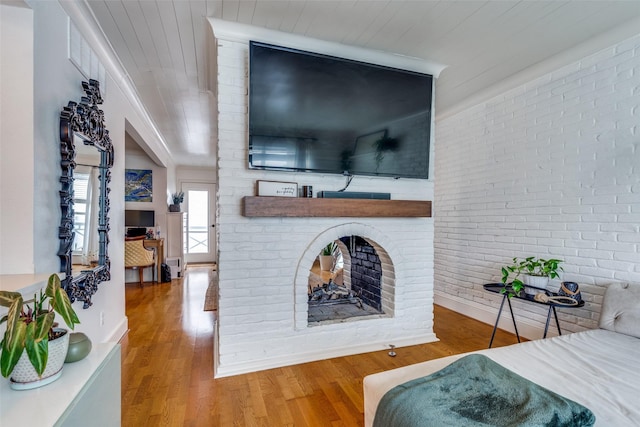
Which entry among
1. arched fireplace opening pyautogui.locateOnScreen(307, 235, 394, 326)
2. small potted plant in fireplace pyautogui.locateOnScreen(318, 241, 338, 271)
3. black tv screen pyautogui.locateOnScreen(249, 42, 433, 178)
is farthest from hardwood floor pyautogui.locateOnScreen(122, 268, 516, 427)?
small potted plant in fireplace pyautogui.locateOnScreen(318, 241, 338, 271)

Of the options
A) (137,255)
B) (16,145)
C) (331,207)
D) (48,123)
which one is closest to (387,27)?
(331,207)

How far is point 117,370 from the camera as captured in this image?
1.20 m

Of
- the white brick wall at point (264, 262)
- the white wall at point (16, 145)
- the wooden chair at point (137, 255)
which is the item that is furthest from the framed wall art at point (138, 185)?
the white wall at point (16, 145)

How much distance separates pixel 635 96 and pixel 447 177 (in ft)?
5.83

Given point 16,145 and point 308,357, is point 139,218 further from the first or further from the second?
point 308,357

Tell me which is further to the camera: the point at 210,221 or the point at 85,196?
the point at 210,221

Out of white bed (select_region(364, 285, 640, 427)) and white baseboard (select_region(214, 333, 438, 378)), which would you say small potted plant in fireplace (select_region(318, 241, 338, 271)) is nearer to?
white baseboard (select_region(214, 333, 438, 378))

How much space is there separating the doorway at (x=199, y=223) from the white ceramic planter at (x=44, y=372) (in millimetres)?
6843

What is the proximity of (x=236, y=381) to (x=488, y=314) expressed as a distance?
8.53 feet

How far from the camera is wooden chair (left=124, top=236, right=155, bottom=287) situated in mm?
4664

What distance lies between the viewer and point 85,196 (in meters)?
2.02

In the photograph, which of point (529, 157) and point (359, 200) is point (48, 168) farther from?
point (529, 157)

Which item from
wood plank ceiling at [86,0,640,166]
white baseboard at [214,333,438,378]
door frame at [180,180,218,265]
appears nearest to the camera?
wood plank ceiling at [86,0,640,166]

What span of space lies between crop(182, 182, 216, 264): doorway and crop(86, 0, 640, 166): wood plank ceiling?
4.87 meters
